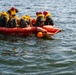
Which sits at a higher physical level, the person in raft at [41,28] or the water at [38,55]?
the person in raft at [41,28]

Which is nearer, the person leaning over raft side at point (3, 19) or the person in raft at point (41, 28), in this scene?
the person in raft at point (41, 28)

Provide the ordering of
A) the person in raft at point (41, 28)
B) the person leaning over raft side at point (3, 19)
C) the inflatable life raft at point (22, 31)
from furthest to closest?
Result: the person leaning over raft side at point (3, 19) < the inflatable life raft at point (22, 31) < the person in raft at point (41, 28)

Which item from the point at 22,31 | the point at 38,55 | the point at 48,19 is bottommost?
the point at 38,55

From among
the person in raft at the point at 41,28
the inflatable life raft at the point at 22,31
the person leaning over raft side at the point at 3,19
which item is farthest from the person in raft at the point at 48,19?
the person leaning over raft side at the point at 3,19

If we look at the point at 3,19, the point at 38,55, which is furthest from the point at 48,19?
the point at 38,55

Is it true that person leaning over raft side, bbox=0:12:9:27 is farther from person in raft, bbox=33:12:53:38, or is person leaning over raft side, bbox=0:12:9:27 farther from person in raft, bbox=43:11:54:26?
person in raft, bbox=43:11:54:26

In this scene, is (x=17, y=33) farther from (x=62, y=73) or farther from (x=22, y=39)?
(x=62, y=73)

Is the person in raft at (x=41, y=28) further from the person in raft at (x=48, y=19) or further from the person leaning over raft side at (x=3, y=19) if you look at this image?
the person leaning over raft side at (x=3, y=19)

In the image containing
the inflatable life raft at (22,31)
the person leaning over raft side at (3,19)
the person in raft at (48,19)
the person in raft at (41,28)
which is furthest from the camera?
the person in raft at (48,19)

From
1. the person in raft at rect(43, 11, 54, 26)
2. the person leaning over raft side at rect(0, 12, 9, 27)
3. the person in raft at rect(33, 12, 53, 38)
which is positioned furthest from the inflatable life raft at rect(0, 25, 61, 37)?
the person in raft at rect(43, 11, 54, 26)

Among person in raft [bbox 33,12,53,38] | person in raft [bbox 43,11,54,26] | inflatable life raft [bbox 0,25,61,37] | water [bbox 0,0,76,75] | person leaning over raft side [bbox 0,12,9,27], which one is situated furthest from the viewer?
person in raft [bbox 43,11,54,26]

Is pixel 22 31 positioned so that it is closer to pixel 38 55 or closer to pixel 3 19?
pixel 3 19

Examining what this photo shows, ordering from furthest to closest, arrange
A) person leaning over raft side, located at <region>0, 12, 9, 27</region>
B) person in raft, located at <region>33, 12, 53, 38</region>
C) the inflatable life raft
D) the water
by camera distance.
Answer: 1. person leaning over raft side, located at <region>0, 12, 9, 27</region>
2. the inflatable life raft
3. person in raft, located at <region>33, 12, 53, 38</region>
4. the water

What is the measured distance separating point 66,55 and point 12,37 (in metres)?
4.55
